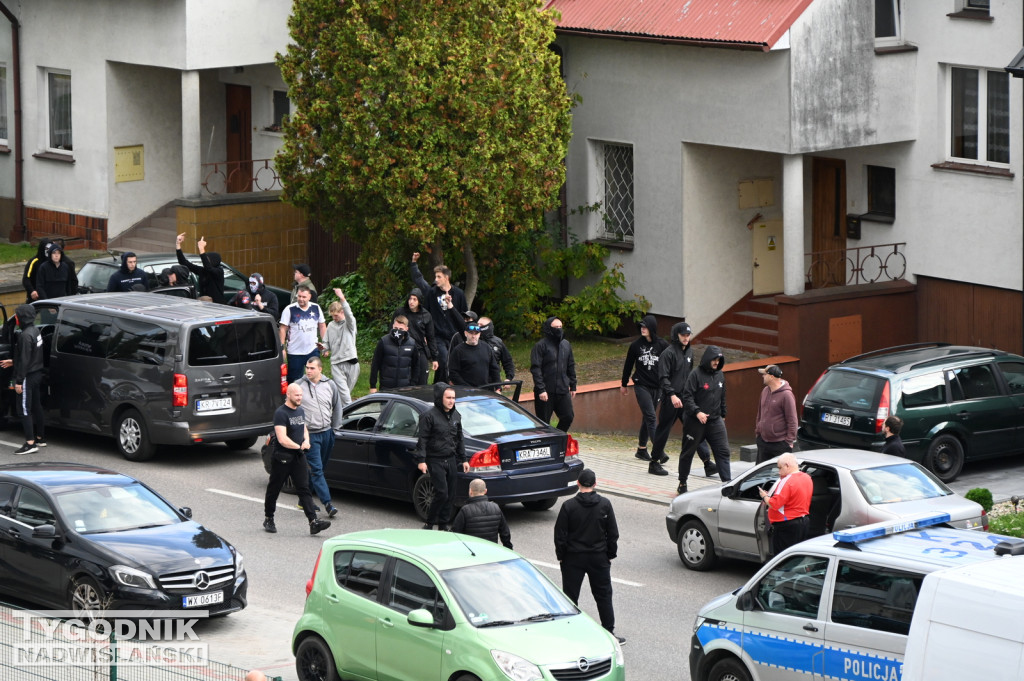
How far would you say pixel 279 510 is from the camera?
17359 mm

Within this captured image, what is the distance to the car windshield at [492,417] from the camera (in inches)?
655

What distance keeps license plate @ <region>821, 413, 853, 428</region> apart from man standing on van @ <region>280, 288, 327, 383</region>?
6.37m

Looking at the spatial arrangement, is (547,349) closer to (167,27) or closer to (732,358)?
(732,358)

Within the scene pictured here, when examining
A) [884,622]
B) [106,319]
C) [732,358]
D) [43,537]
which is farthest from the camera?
[732,358]

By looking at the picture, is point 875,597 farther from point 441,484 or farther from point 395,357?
point 395,357

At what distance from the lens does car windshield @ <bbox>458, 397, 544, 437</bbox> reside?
16641 mm

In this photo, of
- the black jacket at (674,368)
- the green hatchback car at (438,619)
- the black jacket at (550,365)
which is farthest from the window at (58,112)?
the green hatchback car at (438,619)

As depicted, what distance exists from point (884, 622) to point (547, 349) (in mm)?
9166

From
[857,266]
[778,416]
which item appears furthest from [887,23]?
[778,416]

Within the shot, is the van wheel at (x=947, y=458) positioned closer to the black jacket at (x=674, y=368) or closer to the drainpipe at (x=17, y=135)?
the black jacket at (x=674, y=368)

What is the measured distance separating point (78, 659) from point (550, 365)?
990cm

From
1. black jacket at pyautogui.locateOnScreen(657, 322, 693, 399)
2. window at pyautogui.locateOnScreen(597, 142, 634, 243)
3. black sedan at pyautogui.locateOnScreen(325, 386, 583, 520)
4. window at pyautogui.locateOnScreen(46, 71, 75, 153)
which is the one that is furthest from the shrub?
window at pyautogui.locateOnScreen(46, 71, 75, 153)

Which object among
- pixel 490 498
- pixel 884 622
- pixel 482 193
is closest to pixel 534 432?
pixel 490 498

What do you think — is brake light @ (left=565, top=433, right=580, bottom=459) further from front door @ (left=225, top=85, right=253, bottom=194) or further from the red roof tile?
front door @ (left=225, top=85, right=253, bottom=194)
